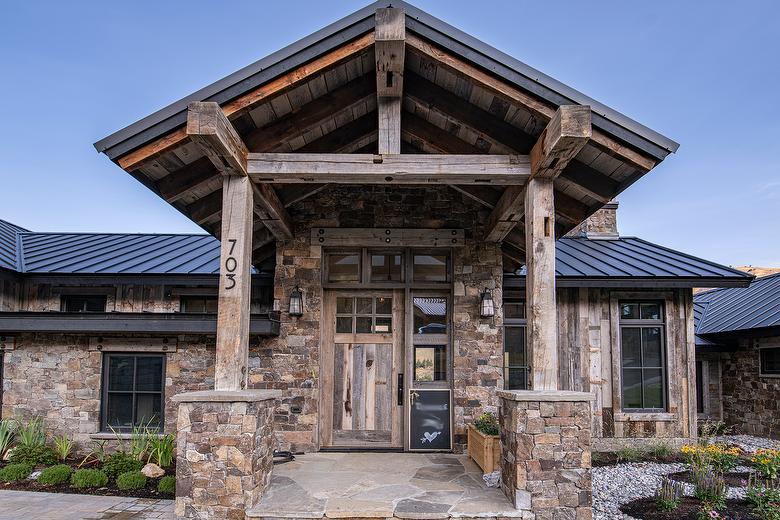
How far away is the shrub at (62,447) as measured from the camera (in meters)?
7.30

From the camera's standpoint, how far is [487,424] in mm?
6375

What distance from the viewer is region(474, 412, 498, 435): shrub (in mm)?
6097

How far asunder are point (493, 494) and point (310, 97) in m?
4.09

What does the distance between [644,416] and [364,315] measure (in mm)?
4591

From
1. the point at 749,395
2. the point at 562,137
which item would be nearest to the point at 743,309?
the point at 749,395

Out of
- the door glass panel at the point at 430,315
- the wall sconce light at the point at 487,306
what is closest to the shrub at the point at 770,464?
the wall sconce light at the point at 487,306

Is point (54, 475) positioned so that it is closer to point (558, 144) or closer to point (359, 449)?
point (359, 449)

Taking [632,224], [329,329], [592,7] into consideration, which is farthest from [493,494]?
[632,224]

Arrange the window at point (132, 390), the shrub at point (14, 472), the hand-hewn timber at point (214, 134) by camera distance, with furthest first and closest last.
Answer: the window at point (132, 390) → the shrub at point (14, 472) → the hand-hewn timber at point (214, 134)

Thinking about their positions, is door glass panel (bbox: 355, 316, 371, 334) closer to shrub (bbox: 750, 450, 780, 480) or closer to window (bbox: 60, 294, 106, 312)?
window (bbox: 60, 294, 106, 312)

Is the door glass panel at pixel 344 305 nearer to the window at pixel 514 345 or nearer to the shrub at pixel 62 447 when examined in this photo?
the window at pixel 514 345

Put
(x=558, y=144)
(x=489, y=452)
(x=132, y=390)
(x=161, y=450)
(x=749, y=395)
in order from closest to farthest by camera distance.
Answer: (x=558, y=144), (x=489, y=452), (x=161, y=450), (x=132, y=390), (x=749, y=395)

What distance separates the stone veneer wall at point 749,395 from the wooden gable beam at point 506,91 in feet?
24.4

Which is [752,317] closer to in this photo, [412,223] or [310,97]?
[412,223]
